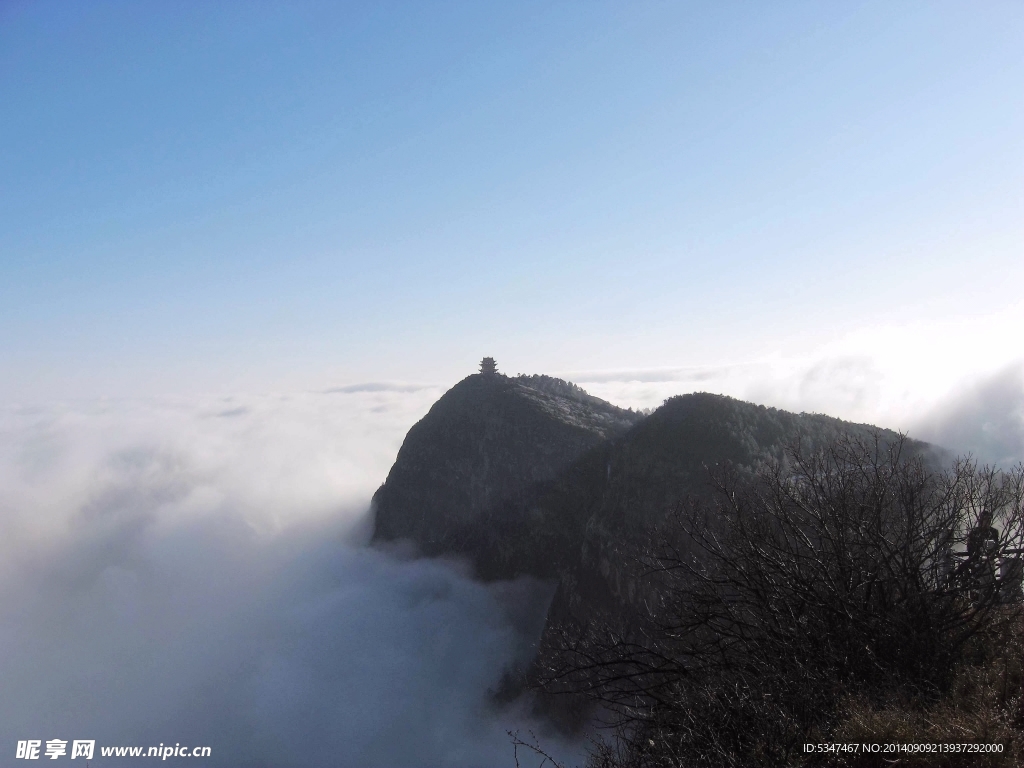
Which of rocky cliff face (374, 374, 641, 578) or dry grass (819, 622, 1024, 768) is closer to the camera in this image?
dry grass (819, 622, 1024, 768)

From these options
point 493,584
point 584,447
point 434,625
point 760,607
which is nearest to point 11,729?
point 434,625

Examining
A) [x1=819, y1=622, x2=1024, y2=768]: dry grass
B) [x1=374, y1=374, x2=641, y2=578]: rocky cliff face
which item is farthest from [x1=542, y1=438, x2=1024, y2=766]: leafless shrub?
[x1=374, y1=374, x2=641, y2=578]: rocky cliff face

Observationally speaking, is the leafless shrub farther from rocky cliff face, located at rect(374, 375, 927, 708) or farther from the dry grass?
rocky cliff face, located at rect(374, 375, 927, 708)

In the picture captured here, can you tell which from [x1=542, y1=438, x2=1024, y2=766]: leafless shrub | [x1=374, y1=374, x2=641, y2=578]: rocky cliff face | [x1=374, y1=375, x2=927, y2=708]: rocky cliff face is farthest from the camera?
[x1=374, y1=374, x2=641, y2=578]: rocky cliff face

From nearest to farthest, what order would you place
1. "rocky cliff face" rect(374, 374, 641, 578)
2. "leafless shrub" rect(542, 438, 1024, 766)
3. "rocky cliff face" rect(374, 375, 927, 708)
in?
"leafless shrub" rect(542, 438, 1024, 766) → "rocky cliff face" rect(374, 375, 927, 708) → "rocky cliff face" rect(374, 374, 641, 578)

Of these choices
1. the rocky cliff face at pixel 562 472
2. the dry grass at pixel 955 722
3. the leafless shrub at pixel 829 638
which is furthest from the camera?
the rocky cliff face at pixel 562 472

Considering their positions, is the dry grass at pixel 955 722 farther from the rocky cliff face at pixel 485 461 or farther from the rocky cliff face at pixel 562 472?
the rocky cliff face at pixel 485 461

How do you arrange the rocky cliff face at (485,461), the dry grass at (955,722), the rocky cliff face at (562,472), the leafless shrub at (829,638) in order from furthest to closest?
the rocky cliff face at (485,461) → the rocky cliff face at (562,472) → the leafless shrub at (829,638) → the dry grass at (955,722)

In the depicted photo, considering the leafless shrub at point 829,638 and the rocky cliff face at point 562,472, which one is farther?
the rocky cliff face at point 562,472

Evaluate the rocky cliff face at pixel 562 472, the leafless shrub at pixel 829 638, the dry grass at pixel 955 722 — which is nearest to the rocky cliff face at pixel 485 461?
the rocky cliff face at pixel 562 472

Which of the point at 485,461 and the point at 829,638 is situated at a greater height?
the point at 829,638

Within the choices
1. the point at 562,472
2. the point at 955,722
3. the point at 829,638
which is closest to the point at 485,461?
the point at 562,472

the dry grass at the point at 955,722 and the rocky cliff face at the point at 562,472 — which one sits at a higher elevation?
the dry grass at the point at 955,722

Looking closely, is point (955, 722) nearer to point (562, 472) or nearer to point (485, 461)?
point (562, 472)
